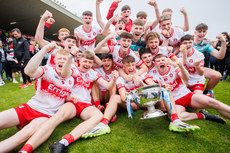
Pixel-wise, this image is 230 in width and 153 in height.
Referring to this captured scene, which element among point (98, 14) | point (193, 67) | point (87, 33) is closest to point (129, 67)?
point (193, 67)

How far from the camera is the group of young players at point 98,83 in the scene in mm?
1899

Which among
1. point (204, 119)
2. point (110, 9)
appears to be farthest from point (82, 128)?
point (110, 9)

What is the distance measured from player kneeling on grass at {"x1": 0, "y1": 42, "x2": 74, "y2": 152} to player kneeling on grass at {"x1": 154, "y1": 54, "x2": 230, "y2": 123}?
192cm

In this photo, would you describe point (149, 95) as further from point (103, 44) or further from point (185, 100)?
point (103, 44)

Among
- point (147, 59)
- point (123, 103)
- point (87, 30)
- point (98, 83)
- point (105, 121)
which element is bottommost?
point (105, 121)

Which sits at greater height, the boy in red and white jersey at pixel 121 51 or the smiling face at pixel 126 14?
the smiling face at pixel 126 14

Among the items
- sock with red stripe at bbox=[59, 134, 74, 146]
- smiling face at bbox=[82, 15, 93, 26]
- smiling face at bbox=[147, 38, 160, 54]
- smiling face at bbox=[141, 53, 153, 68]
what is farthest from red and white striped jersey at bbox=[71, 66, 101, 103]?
smiling face at bbox=[82, 15, 93, 26]

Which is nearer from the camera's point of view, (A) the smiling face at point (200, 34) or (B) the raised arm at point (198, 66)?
(B) the raised arm at point (198, 66)

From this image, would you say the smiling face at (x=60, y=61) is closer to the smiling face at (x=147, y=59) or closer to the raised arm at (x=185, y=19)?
the smiling face at (x=147, y=59)

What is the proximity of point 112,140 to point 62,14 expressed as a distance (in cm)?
1405

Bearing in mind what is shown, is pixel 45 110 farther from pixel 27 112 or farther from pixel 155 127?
pixel 155 127

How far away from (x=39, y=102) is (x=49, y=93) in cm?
21

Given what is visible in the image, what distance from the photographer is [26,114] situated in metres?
2.01

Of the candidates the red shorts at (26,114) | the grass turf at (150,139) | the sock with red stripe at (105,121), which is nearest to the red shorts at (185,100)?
the grass turf at (150,139)
